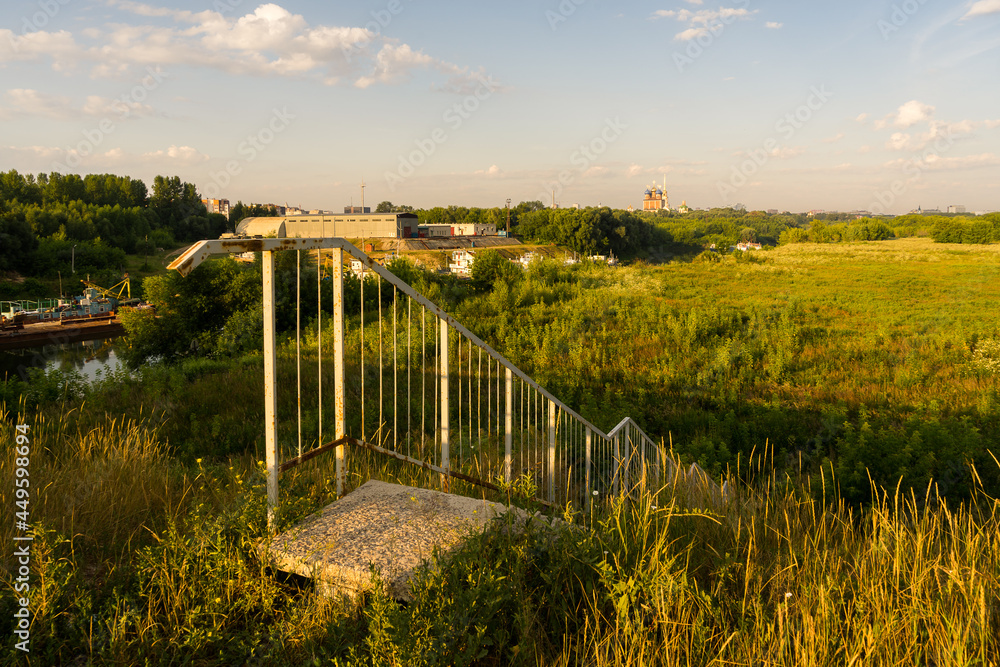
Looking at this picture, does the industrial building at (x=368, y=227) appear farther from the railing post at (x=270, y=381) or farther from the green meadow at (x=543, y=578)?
the railing post at (x=270, y=381)

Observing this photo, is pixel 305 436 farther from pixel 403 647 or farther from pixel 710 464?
pixel 403 647

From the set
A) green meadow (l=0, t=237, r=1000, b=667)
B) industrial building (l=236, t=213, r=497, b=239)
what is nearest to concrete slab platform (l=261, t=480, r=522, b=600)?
green meadow (l=0, t=237, r=1000, b=667)

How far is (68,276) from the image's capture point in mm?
54625

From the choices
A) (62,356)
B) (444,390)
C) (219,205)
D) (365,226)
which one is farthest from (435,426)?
(219,205)

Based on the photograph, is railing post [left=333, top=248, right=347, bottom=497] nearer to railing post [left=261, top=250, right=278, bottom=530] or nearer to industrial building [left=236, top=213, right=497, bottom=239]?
railing post [left=261, top=250, right=278, bottom=530]

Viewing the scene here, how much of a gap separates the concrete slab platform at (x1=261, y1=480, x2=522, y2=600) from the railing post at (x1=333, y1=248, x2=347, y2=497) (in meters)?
0.19

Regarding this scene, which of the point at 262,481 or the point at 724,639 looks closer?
the point at 724,639

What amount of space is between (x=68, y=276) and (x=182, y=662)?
65.5 m

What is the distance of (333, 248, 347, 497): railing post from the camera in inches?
113

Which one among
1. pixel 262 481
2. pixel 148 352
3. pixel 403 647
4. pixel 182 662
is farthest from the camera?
pixel 148 352

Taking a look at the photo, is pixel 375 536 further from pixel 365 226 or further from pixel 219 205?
pixel 219 205

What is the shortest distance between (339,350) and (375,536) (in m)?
0.96

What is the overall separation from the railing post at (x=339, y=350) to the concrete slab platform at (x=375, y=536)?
0.19 meters

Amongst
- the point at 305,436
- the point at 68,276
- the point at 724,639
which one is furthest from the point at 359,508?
the point at 68,276
